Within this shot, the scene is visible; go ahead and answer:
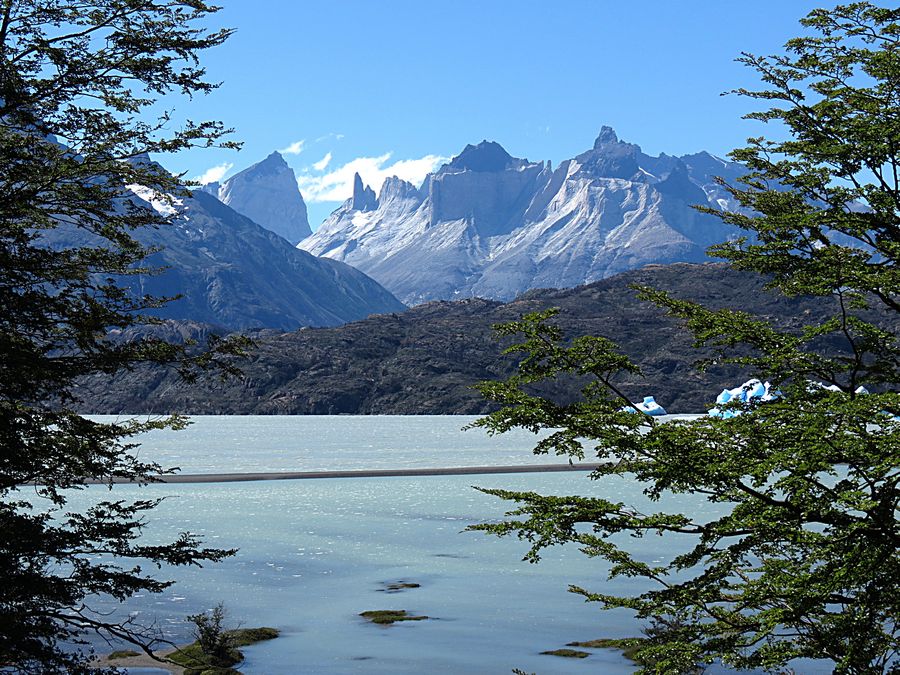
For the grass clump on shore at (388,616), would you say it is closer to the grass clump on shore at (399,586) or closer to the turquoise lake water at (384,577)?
the turquoise lake water at (384,577)

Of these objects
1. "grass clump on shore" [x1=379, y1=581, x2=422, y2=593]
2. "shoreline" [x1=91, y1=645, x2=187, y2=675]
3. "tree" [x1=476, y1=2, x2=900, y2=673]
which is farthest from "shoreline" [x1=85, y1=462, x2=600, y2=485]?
"tree" [x1=476, y1=2, x2=900, y2=673]

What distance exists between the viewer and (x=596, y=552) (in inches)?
603

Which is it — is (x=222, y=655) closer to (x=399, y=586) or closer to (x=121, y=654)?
(x=121, y=654)

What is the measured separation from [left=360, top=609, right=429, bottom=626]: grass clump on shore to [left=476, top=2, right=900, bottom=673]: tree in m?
17.5

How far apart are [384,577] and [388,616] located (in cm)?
853

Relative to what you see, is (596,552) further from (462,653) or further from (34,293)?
(462,653)

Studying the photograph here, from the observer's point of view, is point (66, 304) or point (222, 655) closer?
point (66, 304)

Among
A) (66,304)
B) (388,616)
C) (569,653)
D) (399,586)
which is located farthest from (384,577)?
(66,304)

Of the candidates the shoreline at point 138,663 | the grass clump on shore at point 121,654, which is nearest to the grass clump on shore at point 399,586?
the shoreline at point 138,663

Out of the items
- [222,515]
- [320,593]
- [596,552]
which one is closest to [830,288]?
[596,552]

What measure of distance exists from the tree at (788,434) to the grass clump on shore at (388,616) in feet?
57.3

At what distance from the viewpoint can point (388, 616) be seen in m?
31.8

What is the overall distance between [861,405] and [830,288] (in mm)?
3683

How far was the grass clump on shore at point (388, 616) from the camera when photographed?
31.3 metres
